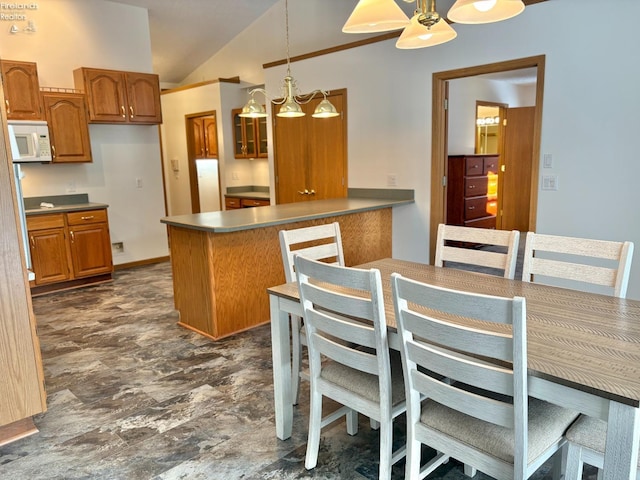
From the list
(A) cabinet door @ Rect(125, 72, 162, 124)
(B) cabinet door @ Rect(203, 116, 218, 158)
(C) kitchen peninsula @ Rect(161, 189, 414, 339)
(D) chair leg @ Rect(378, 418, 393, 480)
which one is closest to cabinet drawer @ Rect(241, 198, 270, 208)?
(B) cabinet door @ Rect(203, 116, 218, 158)

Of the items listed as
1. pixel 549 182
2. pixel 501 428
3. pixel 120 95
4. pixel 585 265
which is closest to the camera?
pixel 501 428

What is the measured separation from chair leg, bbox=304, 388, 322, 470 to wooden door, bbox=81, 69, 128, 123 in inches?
172

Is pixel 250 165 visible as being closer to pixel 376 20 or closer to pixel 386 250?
pixel 386 250

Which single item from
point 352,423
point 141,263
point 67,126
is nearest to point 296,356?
point 352,423

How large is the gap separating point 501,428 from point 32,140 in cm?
475

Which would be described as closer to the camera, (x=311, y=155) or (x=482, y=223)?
(x=311, y=155)

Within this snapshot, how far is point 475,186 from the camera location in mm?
6168

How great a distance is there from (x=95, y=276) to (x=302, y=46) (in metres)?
3.99

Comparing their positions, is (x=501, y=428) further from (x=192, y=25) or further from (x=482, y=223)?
(x=192, y=25)

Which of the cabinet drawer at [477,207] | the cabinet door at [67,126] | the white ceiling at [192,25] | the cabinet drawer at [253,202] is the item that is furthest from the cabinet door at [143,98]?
the cabinet drawer at [477,207]

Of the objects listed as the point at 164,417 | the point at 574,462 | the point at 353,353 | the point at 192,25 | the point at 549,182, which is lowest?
the point at 164,417

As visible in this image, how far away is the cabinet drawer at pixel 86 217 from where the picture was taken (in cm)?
479

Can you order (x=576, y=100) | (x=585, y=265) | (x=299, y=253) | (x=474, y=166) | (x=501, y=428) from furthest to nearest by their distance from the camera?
(x=474, y=166) → (x=576, y=100) → (x=299, y=253) → (x=585, y=265) → (x=501, y=428)

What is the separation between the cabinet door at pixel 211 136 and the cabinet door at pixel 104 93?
1.89 metres
